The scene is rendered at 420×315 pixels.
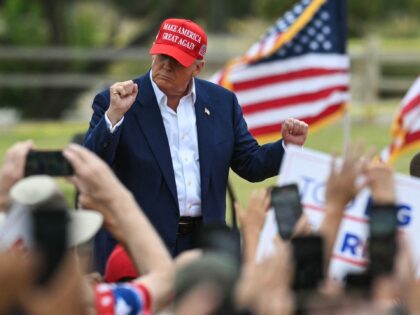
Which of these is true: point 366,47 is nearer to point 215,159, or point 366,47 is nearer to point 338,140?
point 338,140

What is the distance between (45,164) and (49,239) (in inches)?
42.2

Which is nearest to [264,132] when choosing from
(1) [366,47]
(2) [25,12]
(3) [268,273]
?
(3) [268,273]

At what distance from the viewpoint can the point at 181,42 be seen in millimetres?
6551

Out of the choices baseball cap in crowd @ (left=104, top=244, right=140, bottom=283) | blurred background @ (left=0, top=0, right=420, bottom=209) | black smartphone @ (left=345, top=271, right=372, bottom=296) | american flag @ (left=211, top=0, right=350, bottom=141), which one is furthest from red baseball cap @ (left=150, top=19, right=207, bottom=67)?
blurred background @ (left=0, top=0, right=420, bottom=209)

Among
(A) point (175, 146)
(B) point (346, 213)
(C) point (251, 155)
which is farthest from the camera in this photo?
(C) point (251, 155)

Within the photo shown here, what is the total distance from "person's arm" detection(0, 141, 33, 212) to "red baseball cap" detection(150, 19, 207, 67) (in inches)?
90.4

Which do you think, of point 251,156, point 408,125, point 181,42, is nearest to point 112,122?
point 181,42

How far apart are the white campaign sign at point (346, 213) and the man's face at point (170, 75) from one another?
5.40 feet

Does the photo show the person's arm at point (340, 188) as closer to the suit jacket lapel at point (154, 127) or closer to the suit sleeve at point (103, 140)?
the suit sleeve at point (103, 140)

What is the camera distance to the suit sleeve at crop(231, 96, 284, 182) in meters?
6.68

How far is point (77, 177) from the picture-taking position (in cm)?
415

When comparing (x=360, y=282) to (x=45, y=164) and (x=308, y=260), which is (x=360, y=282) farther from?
(x=45, y=164)

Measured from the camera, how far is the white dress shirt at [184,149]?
647 cm

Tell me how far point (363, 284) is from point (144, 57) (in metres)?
21.6
